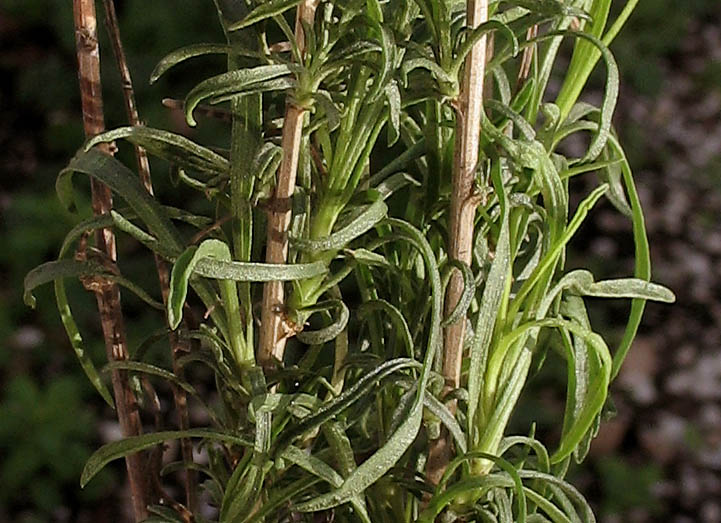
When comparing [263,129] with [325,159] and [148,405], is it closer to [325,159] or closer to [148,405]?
[325,159]

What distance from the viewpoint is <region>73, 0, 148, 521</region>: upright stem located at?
0.55m

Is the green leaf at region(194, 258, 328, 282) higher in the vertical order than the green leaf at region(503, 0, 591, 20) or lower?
lower

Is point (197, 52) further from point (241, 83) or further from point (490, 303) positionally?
point (490, 303)

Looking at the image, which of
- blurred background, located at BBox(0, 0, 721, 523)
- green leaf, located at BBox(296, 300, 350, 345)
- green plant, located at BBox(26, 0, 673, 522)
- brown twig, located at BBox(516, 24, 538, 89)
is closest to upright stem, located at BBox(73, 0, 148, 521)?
green plant, located at BBox(26, 0, 673, 522)

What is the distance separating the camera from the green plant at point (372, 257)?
509 mm

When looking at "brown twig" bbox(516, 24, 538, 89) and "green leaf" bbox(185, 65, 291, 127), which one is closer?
"green leaf" bbox(185, 65, 291, 127)

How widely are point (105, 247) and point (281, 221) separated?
11 cm

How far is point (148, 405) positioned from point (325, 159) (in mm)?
1352

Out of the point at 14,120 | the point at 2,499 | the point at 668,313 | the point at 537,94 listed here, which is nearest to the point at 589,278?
the point at 537,94

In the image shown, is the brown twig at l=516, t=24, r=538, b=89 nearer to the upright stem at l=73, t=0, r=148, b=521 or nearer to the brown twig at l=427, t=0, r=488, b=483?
the brown twig at l=427, t=0, r=488, b=483

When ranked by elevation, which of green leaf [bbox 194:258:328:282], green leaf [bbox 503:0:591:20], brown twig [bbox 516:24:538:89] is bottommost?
green leaf [bbox 194:258:328:282]

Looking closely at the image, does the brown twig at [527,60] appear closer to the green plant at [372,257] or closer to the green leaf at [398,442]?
the green plant at [372,257]

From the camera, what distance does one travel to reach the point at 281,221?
1.75 ft

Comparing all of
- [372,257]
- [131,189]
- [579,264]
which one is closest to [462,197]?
[372,257]
